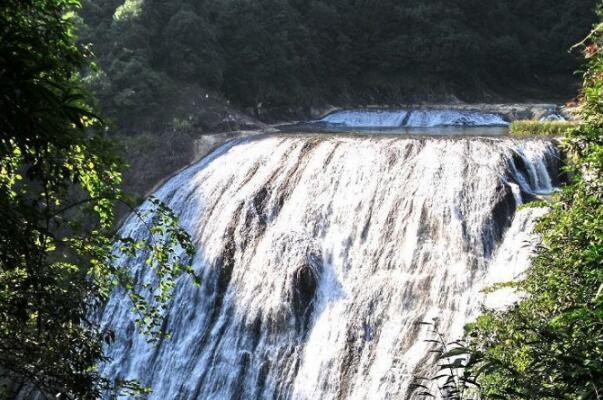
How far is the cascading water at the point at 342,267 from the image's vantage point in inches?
448

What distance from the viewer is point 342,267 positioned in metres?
12.9

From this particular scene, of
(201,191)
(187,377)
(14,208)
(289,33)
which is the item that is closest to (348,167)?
(201,191)

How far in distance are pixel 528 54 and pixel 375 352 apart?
2700cm

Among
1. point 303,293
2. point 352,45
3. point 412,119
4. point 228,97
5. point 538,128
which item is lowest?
point 303,293

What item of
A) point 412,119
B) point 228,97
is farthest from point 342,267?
point 228,97

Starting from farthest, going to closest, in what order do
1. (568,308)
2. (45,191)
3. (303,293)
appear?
(303,293) < (45,191) < (568,308)

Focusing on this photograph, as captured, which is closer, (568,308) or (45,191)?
(568,308)

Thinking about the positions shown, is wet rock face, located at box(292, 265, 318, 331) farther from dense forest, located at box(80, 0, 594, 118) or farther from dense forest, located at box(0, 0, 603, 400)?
dense forest, located at box(80, 0, 594, 118)

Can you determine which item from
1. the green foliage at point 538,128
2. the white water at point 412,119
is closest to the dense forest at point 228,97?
the white water at point 412,119

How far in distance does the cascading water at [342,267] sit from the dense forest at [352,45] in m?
13.5

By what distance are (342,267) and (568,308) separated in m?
8.75

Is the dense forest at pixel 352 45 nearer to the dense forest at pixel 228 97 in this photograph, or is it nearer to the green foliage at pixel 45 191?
the dense forest at pixel 228 97

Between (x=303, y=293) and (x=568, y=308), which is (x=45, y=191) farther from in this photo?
(x=303, y=293)

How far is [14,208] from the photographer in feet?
14.1
